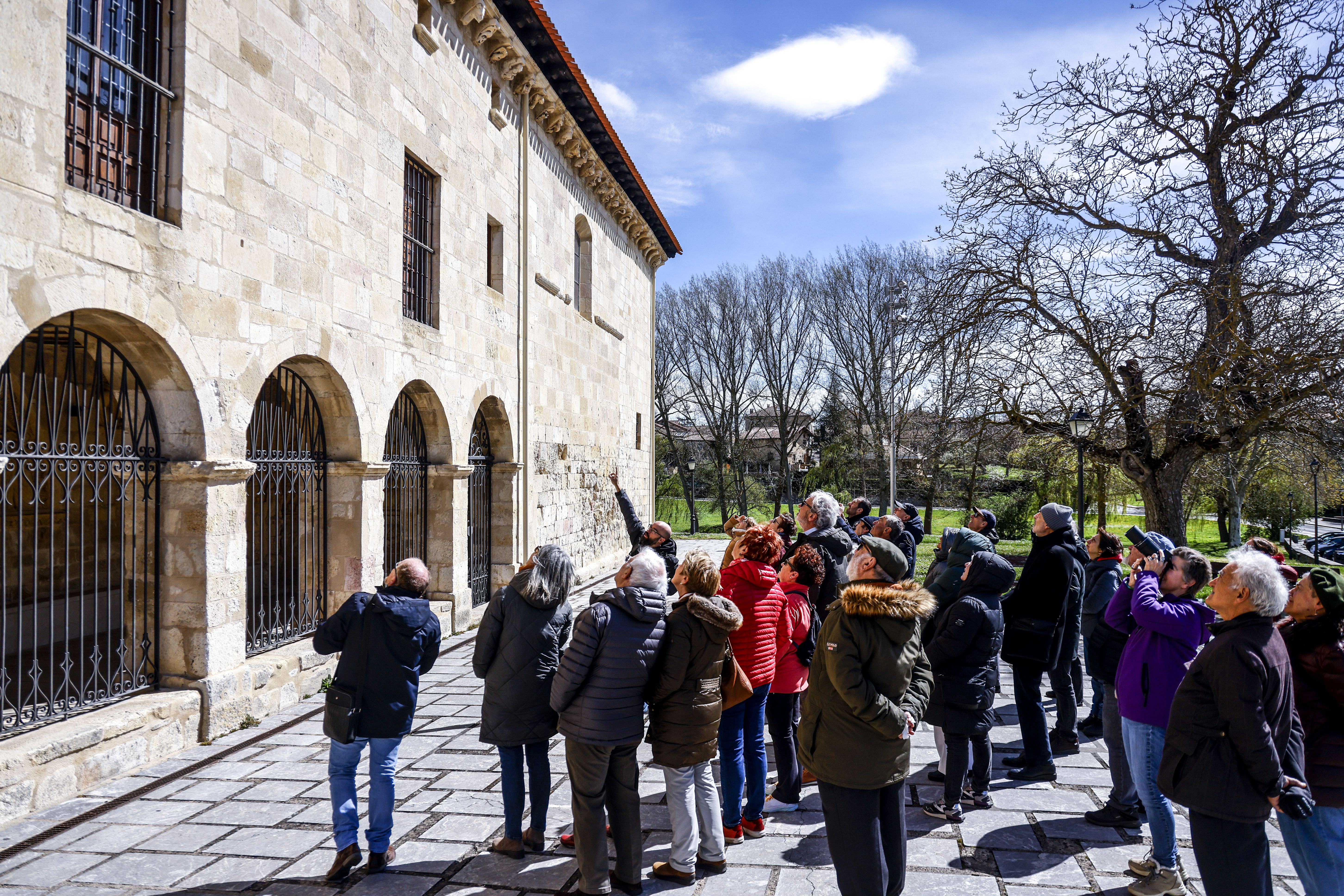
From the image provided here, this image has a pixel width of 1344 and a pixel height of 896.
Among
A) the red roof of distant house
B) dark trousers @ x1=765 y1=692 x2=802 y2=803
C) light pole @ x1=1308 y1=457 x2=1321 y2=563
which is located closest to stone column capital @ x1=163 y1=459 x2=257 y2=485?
dark trousers @ x1=765 y1=692 x2=802 y2=803

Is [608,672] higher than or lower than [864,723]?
higher

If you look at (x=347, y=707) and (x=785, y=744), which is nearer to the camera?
(x=347, y=707)

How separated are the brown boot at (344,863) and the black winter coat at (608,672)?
1.23m

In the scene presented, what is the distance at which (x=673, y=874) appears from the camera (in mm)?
3727

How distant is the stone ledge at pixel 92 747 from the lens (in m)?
4.42

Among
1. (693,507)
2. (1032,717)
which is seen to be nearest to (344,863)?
(1032,717)

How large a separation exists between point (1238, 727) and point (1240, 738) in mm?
41

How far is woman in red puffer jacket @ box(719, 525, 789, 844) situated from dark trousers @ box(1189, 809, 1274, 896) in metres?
1.94

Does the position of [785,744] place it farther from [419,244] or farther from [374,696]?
[419,244]

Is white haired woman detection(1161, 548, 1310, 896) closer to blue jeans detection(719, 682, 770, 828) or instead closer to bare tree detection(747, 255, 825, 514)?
blue jeans detection(719, 682, 770, 828)

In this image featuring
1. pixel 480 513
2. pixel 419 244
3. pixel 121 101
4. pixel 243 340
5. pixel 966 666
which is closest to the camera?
pixel 966 666

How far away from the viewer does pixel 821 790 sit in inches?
127

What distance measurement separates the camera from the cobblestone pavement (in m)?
3.71

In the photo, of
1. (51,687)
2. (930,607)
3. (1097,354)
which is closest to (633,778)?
(930,607)
